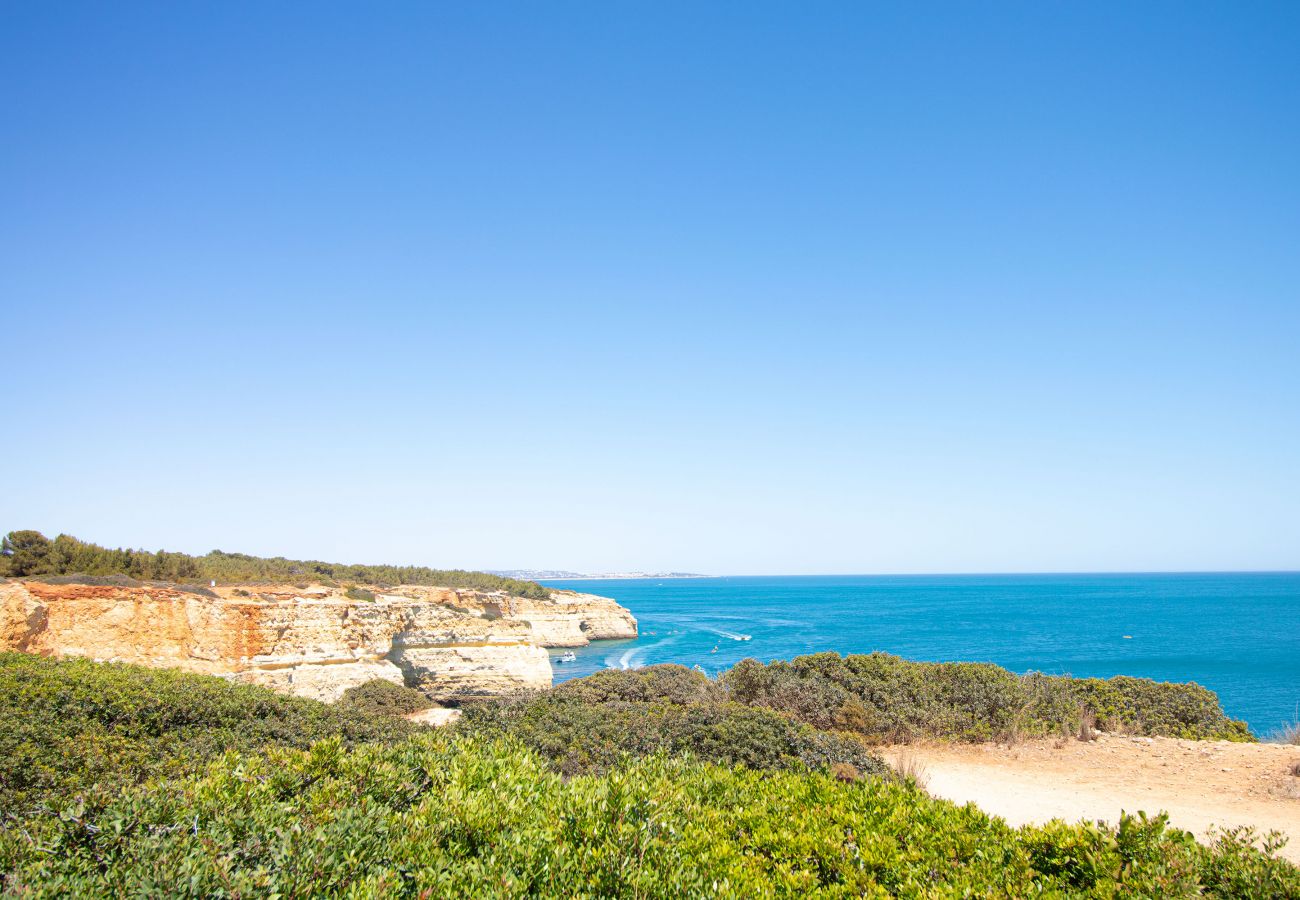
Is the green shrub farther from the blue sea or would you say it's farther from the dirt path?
the blue sea

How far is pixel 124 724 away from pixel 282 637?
51.7 ft

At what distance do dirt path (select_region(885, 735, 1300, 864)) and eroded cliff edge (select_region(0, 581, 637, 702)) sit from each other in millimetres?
14694

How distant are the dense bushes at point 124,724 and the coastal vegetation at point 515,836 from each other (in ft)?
0.16

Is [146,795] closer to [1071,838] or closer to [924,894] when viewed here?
[924,894]

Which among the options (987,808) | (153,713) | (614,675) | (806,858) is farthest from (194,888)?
(614,675)

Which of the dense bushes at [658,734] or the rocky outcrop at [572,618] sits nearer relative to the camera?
the dense bushes at [658,734]

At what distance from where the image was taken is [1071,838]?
15.4ft

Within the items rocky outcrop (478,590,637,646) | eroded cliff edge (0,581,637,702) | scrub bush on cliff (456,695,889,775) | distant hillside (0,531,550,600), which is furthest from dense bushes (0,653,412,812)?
rocky outcrop (478,590,637,646)

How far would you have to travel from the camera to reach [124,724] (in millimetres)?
8336

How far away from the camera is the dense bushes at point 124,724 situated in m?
7.01

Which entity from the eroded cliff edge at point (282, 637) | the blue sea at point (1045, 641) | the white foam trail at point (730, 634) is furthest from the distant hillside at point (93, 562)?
the white foam trail at point (730, 634)

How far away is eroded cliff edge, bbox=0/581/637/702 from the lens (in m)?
19.1

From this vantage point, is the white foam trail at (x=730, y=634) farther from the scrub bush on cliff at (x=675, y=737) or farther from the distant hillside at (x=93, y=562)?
the scrub bush on cliff at (x=675, y=737)

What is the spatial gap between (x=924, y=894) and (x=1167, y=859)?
179 cm
